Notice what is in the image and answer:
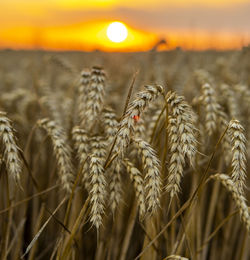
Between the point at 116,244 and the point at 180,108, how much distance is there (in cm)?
110

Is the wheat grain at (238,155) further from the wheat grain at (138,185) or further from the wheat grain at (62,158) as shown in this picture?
the wheat grain at (62,158)

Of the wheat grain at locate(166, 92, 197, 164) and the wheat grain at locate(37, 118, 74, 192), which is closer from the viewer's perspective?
the wheat grain at locate(166, 92, 197, 164)

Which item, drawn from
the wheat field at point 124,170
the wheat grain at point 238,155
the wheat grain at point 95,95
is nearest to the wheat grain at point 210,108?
the wheat field at point 124,170

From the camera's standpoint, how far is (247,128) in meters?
2.52

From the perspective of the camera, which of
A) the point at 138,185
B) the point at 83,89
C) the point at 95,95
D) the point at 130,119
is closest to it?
the point at 130,119

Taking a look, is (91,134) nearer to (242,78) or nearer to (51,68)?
A: (242,78)

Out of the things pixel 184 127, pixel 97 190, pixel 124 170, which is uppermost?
pixel 184 127

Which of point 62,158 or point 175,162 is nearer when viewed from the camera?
point 175,162

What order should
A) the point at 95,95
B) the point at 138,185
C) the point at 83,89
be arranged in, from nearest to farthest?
the point at 138,185, the point at 95,95, the point at 83,89

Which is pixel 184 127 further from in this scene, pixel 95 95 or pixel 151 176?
pixel 95 95

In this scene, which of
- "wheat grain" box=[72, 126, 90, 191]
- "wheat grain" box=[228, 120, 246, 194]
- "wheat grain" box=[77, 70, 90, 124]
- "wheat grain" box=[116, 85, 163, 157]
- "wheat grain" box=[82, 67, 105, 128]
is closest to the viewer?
"wheat grain" box=[116, 85, 163, 157]

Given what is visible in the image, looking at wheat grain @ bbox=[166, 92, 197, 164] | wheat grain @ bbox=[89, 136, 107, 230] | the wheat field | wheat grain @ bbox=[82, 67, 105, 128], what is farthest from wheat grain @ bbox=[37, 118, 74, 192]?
wheat grain @ bbox=[166, 92, 197, 164]

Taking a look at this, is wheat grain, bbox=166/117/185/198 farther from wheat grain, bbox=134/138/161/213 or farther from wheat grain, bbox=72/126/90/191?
wheat grain, bbox=72/126/90/191

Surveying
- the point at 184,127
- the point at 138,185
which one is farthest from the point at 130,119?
the point at 138,185
